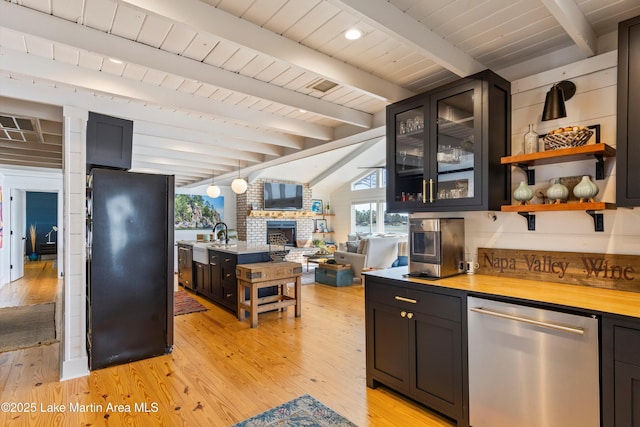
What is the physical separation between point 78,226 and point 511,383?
3419 mm

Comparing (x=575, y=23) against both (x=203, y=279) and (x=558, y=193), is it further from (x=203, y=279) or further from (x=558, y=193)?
(x=203, y=279)

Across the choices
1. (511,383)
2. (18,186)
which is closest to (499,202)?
(511,383)

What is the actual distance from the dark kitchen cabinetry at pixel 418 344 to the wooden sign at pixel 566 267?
0.64 m

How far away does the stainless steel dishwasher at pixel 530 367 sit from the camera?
5.49ft

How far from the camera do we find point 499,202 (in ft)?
7.73

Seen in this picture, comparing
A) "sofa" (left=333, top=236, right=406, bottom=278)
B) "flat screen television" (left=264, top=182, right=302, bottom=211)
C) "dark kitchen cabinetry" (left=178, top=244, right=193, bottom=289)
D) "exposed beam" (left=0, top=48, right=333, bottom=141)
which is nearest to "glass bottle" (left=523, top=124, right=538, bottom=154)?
"exposed beam" (left=0, top=48, right=333, bottom=141)

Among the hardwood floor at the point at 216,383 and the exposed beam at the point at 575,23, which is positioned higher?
the exposed beam at the point at 575,23

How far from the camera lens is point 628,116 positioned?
1.82 m

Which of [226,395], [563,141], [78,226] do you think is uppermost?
[563,141]

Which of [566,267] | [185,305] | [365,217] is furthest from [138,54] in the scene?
[365,217]

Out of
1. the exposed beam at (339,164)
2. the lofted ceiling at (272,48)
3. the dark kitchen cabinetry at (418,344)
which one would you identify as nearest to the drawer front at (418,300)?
the dark kitchen cabinetry at (418,344)

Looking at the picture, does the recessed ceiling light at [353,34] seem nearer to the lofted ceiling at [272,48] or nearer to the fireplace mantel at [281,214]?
Result: the lofted ceiling at [272,48]

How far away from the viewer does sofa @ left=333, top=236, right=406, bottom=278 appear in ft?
22.0

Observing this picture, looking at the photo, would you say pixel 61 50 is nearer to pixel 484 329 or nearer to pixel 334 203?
pixel 484 329
